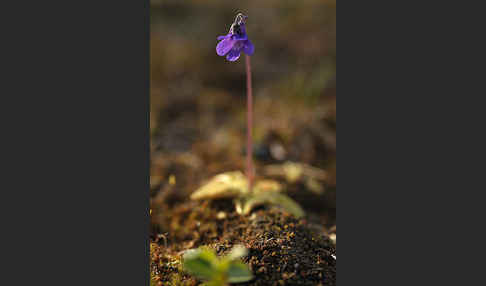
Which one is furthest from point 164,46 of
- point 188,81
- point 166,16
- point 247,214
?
point 247,214

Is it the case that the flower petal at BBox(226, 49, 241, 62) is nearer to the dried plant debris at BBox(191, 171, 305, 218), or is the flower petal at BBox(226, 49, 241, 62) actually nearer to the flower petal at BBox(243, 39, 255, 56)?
the flower petal at BBox(243, 39, 255, 56)

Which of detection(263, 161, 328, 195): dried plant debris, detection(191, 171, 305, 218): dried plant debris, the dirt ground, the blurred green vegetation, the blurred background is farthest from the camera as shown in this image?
the blurred green vegetation

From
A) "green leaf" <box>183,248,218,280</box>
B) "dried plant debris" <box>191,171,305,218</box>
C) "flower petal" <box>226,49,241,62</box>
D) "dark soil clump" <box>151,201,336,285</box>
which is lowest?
"dark soil clump" <box>151,201,336,285</box>

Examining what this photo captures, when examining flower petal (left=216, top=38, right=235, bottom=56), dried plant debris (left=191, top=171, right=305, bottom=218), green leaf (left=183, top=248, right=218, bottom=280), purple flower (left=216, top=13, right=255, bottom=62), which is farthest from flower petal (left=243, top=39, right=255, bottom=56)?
green leaf (left=183, top=248, right=218, bottom=280)

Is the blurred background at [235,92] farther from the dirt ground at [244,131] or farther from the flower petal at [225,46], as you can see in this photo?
the flower petal at [225,46]

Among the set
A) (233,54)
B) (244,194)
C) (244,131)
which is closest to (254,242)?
(244,194)

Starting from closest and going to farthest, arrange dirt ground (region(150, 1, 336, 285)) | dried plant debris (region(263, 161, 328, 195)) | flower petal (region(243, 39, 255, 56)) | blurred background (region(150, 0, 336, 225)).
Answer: dirt ground (region(150, 1, 336, 285))
flower petal (region(243, 39, 255, 56))
dried plant debris (region(263, 161, 328, 195))
blurred background (region(150, 0, 336, 225))

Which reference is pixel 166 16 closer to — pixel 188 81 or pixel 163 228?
pixel 188 81

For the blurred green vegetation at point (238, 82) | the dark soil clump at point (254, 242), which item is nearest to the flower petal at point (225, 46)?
the dark soil clump at point (254, 242)

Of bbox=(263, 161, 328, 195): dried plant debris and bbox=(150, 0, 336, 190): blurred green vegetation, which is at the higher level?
bbox=(150, 0, 336, 190): blurred green vegetation
